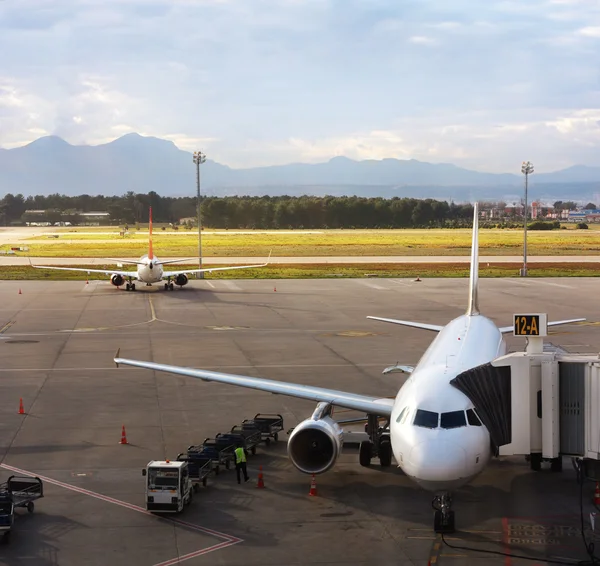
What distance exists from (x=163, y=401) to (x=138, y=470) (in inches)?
381

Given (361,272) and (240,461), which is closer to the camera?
(240,461)

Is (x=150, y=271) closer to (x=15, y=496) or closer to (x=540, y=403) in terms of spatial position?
(x=15, y=496)

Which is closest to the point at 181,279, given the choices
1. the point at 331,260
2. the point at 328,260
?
the point at 328,260

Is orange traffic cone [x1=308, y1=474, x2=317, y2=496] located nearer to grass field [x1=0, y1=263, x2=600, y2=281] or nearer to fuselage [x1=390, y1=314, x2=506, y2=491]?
fuselage [x1=390, y1=314, x2=506, y2=491]

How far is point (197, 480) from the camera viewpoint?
957 inches

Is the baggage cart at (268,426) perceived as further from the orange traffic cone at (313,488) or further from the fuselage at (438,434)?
the fuselage at (438,434)

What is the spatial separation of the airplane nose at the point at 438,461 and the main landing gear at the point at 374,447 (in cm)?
674

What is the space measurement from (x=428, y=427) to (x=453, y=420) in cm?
59

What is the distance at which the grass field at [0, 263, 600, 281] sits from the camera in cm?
9625

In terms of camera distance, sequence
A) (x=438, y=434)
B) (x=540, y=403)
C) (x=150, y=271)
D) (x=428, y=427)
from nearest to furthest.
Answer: (x=438, y=434) < (x=428, y=427) < (x=540, y=403) < (x=150, y=271)

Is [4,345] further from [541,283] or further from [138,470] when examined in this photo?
[541,283]

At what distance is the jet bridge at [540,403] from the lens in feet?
67.1

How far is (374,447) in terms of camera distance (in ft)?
87.1

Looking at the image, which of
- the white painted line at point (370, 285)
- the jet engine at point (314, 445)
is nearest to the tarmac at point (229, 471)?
the jet engine at point (314, 445)
